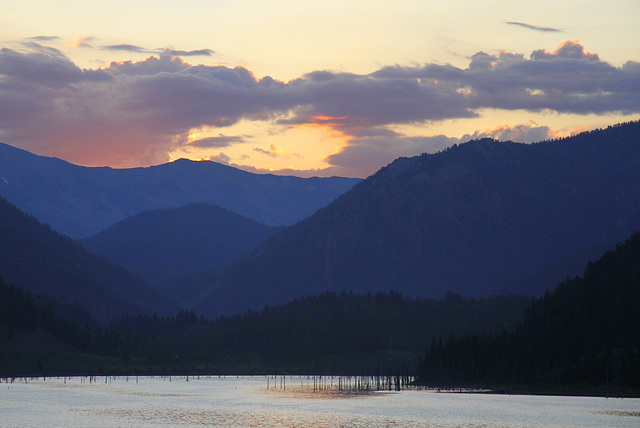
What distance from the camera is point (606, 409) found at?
19738 centimetres

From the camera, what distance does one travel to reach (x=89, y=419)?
577 feet

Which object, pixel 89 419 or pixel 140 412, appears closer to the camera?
pixel 89 419

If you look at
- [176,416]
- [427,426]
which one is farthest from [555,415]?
[176,416]

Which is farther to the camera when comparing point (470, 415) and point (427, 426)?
point (470, 415)

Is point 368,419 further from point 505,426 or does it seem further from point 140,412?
point 140,412

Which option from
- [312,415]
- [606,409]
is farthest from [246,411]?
[606,409]

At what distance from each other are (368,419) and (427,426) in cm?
1850

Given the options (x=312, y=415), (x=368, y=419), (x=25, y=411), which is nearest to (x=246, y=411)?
(x=312, y=415)

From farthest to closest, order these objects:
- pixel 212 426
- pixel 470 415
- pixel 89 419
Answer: pixel 470 415 < pixel 89 419 < pixel 212 426

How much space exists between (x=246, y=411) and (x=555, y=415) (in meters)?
66.0

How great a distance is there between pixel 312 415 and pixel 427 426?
31.0 m

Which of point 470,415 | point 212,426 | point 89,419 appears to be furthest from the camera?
point 470,415

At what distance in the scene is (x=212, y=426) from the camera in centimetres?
16062

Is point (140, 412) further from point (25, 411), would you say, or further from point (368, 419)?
point (368, 419)
